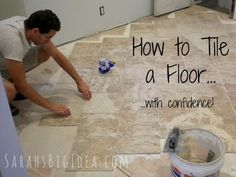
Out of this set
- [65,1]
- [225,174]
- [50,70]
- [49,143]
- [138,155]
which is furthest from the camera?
[65,1]

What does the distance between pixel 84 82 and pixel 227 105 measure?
106cm

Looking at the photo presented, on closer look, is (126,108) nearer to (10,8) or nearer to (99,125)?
(99,125)

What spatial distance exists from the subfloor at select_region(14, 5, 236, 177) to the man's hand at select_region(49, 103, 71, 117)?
0.04m

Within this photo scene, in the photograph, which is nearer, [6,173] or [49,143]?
[6,173]

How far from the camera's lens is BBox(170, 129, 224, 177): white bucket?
1.34m

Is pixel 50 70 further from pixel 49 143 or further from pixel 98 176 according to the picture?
pixel 98 176

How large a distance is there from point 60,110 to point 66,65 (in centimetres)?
35

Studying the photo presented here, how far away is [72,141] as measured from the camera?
196 centimetres

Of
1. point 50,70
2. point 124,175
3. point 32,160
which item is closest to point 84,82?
point 50,70

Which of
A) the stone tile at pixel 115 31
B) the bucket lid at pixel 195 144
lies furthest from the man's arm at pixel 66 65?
Answer: the stone tile at pixel 115 31

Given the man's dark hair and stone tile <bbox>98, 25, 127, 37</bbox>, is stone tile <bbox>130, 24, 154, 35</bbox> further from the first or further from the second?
the man's dark hair

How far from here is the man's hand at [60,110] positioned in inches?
83.7

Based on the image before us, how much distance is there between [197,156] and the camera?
1.54 meters

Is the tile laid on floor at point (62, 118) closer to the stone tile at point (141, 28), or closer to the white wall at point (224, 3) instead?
the stone tile at point (141, 28)
